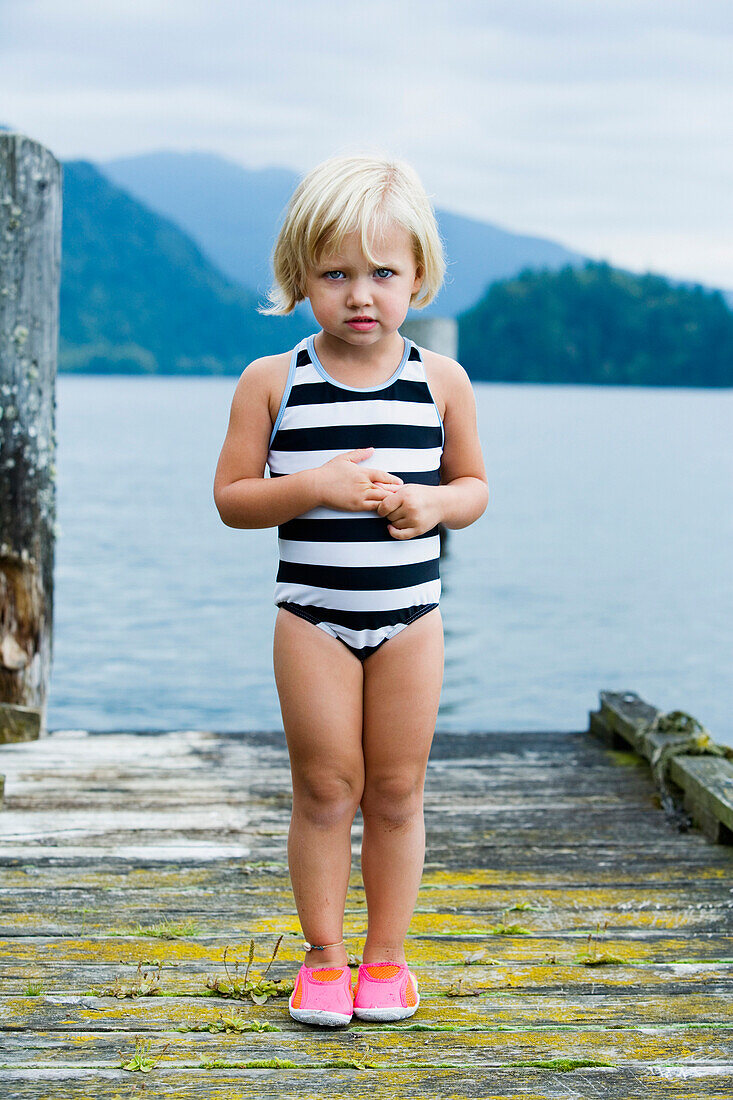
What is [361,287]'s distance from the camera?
2.48 metres

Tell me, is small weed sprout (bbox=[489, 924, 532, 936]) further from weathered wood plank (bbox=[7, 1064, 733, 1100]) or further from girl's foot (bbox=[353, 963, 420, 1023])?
weathered wood plank (bbox=[7, 1064, 733, 1100])

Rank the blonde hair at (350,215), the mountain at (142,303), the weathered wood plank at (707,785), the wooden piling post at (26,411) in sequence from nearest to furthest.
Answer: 1. the blonde hair at (350,215)
2. the weathered wood plank at (707,785)
3. the wooden piling post at (26,411)
4. the mountain at (142,303)

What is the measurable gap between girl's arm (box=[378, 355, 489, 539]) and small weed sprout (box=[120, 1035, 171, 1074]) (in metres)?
1.12

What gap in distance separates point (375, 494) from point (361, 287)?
407 mm

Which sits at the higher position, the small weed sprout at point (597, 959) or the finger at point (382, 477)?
the finger at point (382, 477)

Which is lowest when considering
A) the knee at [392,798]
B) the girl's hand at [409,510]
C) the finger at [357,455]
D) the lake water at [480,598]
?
the lake water at [480,598]

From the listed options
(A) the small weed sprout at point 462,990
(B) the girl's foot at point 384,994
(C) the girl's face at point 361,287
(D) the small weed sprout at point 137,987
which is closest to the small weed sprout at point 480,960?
(A) the small weed sprout at point 462,990

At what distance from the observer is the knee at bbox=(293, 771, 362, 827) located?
261 centimetres

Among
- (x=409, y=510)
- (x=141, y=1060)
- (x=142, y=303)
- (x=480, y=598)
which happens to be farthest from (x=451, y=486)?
(x=142, y=303)

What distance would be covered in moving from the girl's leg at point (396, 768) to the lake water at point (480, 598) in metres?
5.13

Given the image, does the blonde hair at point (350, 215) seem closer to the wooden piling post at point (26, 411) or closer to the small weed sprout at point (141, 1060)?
the small weed sprout at point (141, 1060)

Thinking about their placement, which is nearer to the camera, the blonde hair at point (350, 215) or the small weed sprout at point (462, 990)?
the blonde hair at point (350, 215)

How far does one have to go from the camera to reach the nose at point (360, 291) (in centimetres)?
247

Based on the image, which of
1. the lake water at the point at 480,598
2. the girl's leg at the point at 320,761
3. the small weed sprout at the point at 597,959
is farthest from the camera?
the lake water at the point at 480,598
